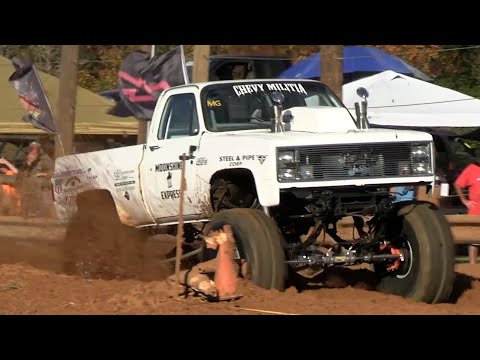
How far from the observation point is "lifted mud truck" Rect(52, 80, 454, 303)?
26.2 ft

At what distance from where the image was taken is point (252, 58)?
738 inches

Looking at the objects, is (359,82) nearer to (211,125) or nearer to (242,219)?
(211,125)

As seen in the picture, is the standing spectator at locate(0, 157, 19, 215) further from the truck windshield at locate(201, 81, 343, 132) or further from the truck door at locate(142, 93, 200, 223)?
the truck windshield at locate(201, 81, 343, 132)

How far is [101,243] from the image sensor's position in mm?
10094

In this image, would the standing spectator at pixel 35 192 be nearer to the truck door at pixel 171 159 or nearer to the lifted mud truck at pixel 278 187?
the lifted mud truck at pixel 278 187

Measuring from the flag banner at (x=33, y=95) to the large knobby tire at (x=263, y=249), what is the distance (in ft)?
33.2

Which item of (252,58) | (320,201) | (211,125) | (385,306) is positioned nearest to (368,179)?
(320,201)

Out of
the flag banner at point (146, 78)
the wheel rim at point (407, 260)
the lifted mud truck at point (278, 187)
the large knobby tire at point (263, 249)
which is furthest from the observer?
the flag banner at point (146, 78)

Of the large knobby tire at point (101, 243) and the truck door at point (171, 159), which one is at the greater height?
the truck door at point (171, 159)

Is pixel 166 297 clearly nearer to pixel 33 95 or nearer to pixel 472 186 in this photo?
pixel 472 186

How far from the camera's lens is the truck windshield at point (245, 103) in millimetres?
9109

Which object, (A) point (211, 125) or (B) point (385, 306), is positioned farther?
(A) point (211, 125)

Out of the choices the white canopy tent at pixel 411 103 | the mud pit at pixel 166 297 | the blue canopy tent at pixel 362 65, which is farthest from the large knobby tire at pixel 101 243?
the blue canopy tent at pixel 362 65

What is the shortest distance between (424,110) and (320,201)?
355 inches
